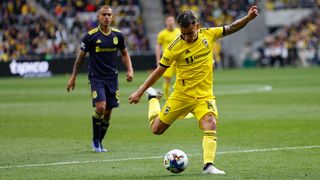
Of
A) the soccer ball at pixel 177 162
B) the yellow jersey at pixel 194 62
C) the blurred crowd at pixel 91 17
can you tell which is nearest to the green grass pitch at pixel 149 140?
the soccer ball at pixel 177 162

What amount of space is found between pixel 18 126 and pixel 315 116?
692 centimetres

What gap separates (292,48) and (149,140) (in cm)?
4062

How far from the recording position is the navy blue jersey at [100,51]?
14469 millimetres

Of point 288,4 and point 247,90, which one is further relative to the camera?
point 288,4

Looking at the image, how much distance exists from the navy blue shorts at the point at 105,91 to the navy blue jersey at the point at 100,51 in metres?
0.11

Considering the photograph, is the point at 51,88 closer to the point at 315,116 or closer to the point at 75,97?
the point at 75,97

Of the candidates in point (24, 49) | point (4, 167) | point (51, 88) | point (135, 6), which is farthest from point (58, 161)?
point (135, 6)

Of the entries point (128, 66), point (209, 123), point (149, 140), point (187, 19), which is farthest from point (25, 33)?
point (187, 19)

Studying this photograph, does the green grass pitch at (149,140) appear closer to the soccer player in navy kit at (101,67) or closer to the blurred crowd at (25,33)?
the soccer player in navy kit at (101,67)

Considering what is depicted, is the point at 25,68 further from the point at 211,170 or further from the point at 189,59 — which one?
the point at 211,170

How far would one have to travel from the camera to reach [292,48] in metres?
55.3

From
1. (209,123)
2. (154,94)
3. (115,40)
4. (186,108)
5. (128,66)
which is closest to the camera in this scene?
(209,123)

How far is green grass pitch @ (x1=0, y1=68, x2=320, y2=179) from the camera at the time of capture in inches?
454

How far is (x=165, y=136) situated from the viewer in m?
16.6
